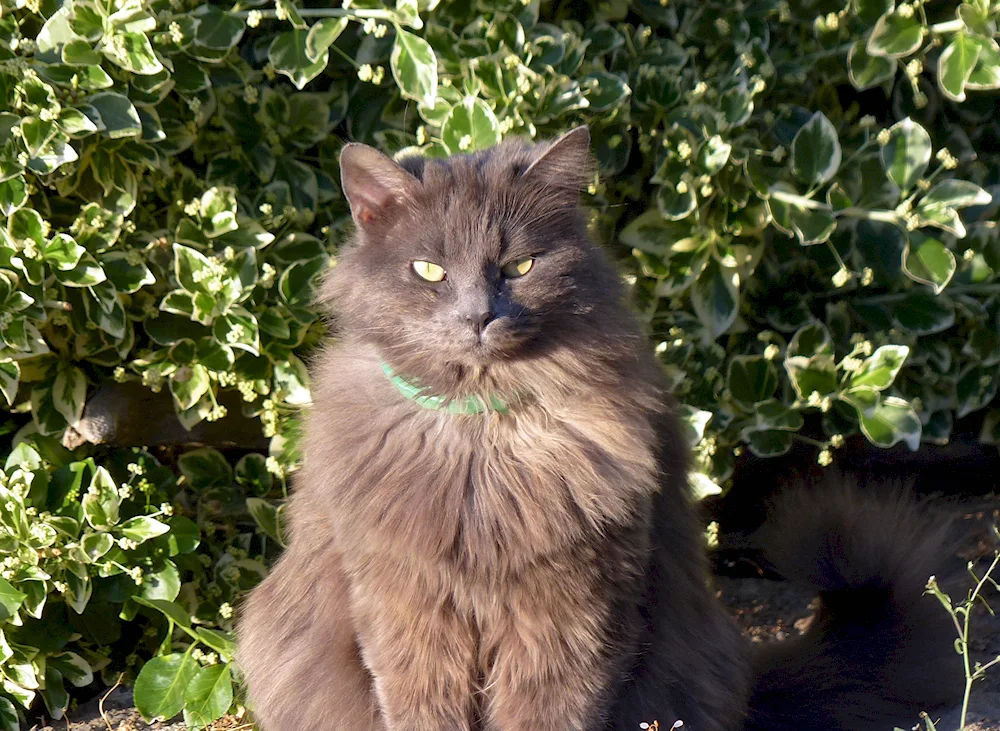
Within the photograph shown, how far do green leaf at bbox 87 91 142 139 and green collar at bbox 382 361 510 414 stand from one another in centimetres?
107

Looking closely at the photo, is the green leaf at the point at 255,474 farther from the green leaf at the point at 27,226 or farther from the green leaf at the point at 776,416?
the green leaf at the point at 776,416

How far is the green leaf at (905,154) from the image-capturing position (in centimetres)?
291

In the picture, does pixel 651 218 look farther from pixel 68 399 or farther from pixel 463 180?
pixel 68 399

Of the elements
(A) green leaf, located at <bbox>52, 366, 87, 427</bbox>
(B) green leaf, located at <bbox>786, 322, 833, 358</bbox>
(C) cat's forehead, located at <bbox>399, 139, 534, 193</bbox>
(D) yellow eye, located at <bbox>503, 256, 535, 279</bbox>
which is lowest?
(A) green leaf, located at <bbox>52, 366, 87, 427</bbox>

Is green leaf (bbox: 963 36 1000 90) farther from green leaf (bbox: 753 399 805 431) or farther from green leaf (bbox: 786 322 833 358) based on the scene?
green leaf (bbox: 753 399 805 431)

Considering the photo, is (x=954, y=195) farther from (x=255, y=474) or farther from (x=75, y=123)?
(x=75, y=123)

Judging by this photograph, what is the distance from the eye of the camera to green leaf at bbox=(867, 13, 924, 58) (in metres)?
2.93

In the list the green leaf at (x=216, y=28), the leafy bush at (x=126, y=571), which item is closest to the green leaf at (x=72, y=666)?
the leafy bush at (x=126, y=571)

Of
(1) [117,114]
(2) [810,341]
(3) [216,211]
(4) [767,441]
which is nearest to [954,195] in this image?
(2) [810,341]

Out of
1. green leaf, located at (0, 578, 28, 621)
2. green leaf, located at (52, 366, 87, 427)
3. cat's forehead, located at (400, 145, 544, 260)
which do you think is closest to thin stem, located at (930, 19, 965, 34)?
cat's forehead, located at (400, 145, 544, 260)

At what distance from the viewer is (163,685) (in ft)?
8.98

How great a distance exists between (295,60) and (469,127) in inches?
19.8

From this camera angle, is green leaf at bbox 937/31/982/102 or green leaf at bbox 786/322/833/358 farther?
green leaf at bbox 786/322/833/358

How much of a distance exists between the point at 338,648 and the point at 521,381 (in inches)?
28.6
